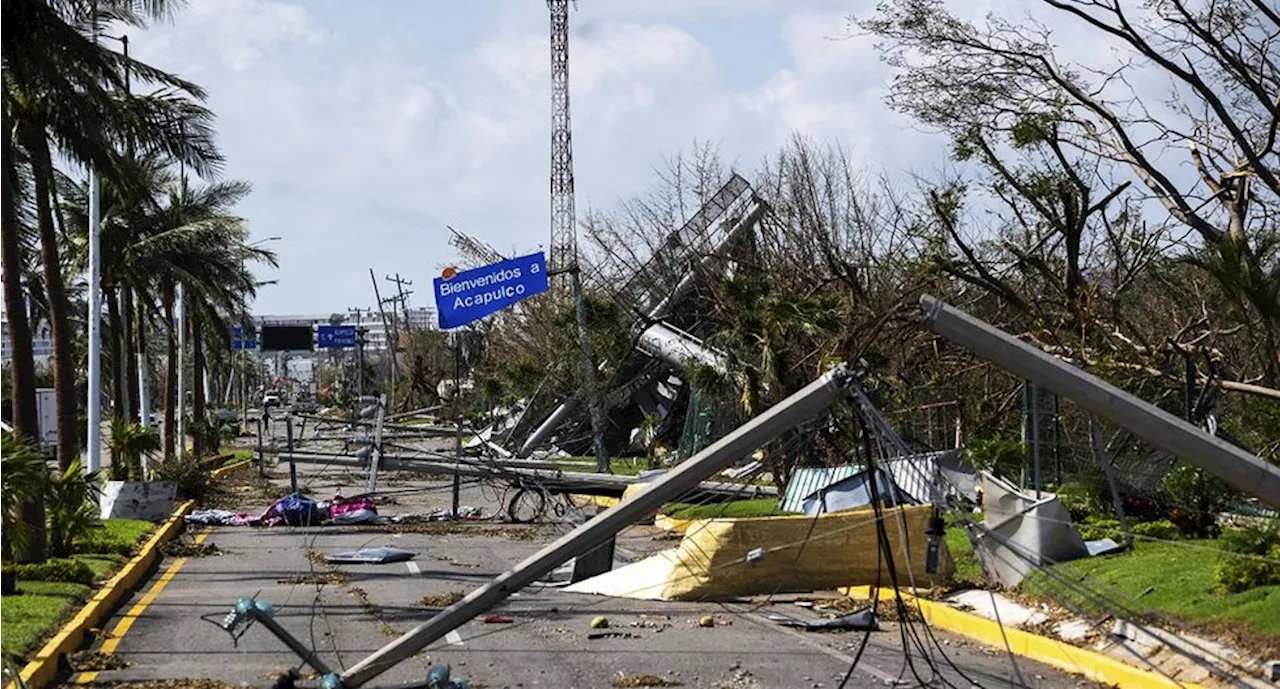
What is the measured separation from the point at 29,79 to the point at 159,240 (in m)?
22.4

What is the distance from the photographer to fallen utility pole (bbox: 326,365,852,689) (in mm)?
8062

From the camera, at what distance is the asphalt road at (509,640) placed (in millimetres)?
11977

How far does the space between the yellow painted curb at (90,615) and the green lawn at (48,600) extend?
0.37 feet

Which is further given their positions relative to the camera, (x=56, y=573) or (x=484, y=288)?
(x=484, y=288)

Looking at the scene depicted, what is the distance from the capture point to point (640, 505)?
8.16 m

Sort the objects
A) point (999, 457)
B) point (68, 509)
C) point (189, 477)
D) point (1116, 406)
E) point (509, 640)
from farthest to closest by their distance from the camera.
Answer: point (189, 477), point (68, 509), point (999, 457), point (509, 640), point (1116, 406)

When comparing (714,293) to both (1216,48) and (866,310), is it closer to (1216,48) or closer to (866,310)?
(866,310)

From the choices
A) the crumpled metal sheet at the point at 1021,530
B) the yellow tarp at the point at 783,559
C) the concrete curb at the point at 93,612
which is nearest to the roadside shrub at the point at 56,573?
the concrete curb at the point at 93,612

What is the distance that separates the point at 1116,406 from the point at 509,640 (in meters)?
7.53

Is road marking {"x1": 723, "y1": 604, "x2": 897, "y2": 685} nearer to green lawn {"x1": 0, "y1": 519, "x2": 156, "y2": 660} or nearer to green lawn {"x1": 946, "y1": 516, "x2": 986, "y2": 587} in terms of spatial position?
green lawn {"x1": 946, "y1": 516, "x2": 986, "y2": 587}

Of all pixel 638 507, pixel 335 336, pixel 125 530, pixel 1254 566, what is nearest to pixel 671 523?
pixel 125 530

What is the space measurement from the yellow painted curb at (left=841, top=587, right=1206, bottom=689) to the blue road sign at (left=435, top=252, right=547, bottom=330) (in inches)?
649

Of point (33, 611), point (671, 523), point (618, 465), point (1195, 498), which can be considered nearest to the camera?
point (33, 611)

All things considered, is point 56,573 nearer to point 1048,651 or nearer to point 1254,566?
point 1048,651
